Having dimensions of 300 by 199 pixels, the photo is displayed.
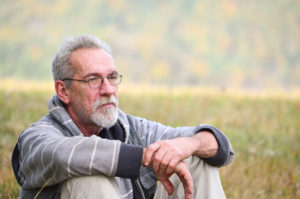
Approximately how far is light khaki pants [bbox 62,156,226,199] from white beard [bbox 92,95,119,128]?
60 cm

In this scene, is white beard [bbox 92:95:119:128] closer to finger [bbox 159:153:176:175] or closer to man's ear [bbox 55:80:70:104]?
man's ear [bbox 55:80:70:104]

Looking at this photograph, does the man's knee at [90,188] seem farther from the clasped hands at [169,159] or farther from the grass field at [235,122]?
the grass field at [235,122]

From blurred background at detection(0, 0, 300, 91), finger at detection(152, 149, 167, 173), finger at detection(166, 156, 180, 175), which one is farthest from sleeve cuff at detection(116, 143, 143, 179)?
blurred background at detection(0, 0, 300, 91)

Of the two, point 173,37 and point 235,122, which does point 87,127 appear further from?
point 173,37

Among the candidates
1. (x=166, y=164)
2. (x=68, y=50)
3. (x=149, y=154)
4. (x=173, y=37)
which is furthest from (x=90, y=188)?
(x=173, y=37)

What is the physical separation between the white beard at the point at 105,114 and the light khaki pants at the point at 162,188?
1.97 feet

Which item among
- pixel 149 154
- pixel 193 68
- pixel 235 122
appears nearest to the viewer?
pixel 149 154

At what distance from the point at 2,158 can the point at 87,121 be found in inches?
87.1

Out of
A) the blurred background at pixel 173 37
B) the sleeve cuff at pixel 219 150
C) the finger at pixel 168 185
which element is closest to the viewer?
the finger at pixel 168 185

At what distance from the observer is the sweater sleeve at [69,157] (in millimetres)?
2143

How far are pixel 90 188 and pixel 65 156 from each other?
0.73 feet

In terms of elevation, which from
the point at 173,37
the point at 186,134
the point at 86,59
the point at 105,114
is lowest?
the point at 186,134

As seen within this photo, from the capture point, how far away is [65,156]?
2.16 meters

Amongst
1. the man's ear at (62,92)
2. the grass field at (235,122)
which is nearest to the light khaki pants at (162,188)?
the man's ear at (62,92)
